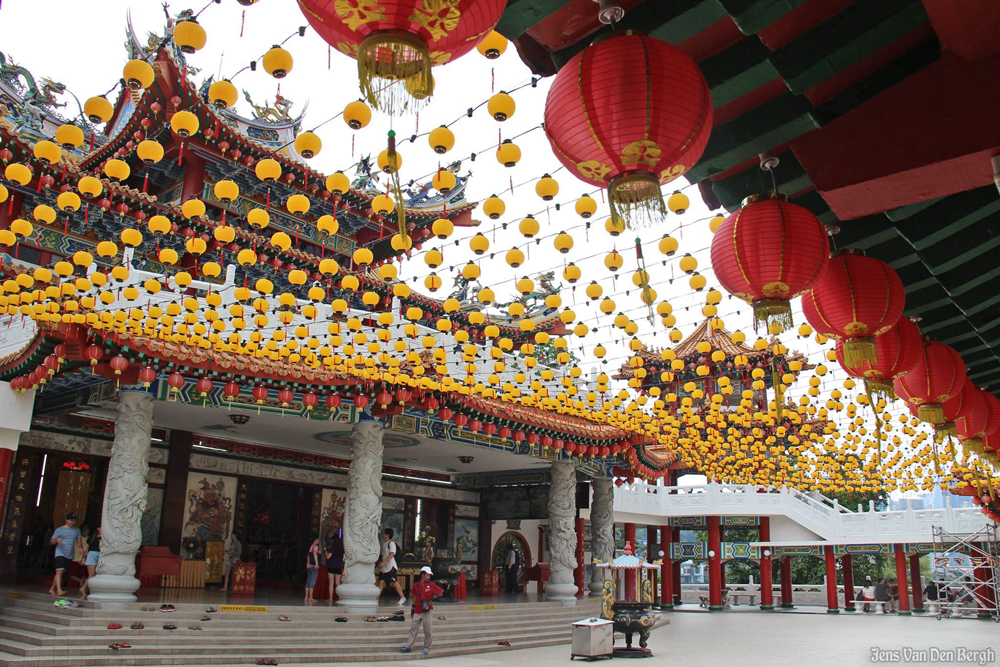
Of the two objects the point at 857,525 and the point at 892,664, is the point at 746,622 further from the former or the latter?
the point at 892,664

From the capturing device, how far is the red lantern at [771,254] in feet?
11.7

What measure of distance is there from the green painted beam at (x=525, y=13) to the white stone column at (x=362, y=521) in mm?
9153

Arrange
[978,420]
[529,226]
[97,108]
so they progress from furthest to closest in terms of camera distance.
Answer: [978,420] → [529,226] → [97,108]

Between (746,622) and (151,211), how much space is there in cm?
1629

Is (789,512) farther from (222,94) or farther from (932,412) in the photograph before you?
(222,94)

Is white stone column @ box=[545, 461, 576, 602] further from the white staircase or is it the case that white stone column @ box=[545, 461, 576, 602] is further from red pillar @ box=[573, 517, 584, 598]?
the white staircase

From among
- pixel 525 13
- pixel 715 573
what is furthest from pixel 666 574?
pixel 525 13

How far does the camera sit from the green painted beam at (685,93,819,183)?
11.8 feet

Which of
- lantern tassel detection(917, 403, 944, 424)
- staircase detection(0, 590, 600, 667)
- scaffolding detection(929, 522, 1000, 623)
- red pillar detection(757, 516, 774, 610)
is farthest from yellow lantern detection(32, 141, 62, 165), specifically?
scaffolding detection(929, 522, 1000, 623)

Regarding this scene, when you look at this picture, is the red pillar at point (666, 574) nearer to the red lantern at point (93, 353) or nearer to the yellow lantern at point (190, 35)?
the red lantern at point (93, 353)

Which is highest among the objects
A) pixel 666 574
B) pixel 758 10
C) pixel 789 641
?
pixel 758 10

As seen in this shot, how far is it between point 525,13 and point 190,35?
72.7 inches

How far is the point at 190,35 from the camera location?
149 inches

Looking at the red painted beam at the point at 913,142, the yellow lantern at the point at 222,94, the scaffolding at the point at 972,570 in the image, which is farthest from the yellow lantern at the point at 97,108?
the scaffolding at the point at 972,570
